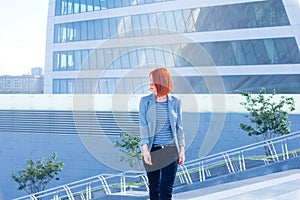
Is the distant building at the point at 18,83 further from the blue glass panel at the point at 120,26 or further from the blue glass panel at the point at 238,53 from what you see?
the blue glass panel at the point at 238,53

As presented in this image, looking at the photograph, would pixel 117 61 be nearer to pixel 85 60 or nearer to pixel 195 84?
pixel 85 60

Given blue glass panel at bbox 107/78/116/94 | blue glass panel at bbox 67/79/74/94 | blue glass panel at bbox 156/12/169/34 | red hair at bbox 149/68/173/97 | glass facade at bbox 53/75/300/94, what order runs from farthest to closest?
blue glass panel at bbox 67/79/74/94
blue glass panel at bbox 107/78/116/94
blue glass panel at bbox 156/12/169/34
glass facade at bbox 53/75/300/94
red hair at bbox 149/68/173/97

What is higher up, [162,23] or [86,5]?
[86,5]

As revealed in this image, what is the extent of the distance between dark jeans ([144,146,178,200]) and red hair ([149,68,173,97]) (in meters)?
0.60

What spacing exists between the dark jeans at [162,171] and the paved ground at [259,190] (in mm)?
2547

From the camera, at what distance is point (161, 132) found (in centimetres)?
446

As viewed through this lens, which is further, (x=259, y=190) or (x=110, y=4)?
(x=110, y=4)

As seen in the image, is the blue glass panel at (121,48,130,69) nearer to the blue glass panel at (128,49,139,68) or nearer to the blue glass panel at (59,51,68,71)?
the blue glass panel at (128,49,139,68)

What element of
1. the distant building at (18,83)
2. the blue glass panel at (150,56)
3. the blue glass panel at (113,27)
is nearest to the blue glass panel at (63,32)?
the blue glass panel at (113,27)

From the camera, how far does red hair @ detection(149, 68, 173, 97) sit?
429 centimetres

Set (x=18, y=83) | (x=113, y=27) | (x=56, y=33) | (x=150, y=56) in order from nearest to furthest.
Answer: (x=150, y=56)
(x=113, y=27)
(x=56, y=33)
(x=18, y=83)

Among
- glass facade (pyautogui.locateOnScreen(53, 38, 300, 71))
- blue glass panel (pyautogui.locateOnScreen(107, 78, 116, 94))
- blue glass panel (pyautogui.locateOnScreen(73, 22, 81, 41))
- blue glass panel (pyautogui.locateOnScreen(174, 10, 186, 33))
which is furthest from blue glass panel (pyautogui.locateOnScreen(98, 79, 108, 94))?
blue glass panel (pyautogui.locateOnScreen(174, 10, 186, 33))

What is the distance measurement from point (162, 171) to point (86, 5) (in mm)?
33840

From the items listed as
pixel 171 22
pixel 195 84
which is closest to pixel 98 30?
pixel 171 22
